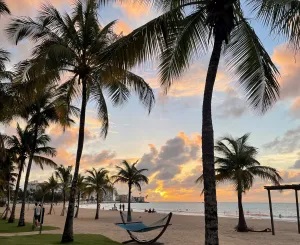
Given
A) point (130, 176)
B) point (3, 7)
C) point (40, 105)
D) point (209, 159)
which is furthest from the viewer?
point (130, 176)

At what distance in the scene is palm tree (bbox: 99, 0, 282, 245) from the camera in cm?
881

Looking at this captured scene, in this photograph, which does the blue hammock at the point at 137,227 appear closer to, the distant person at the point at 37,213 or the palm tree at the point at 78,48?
the palm tree at the point at 78,48

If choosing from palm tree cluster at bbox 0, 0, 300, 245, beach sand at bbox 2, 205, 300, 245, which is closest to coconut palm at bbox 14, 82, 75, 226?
palm tree cluster at bbox 0, 0, 300, 245

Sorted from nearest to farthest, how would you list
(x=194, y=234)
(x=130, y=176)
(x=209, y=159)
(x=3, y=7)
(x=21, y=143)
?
(x=209, y=159)
(x=3, y=7)
(x=194, y=234)
(x=21, y=143)
(x=130, y=176)

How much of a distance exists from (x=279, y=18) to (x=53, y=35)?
10.7 m

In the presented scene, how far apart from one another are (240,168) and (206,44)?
16.6 metres

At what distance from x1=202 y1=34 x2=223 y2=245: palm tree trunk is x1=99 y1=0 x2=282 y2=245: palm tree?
23 millimetres

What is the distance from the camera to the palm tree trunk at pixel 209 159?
24.9 feet

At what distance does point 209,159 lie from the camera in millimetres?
8102

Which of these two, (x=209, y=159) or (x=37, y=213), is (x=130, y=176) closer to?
(x=37, y=213)

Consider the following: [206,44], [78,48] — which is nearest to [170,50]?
[206,44]

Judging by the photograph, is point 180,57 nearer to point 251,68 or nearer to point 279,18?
point 251,68

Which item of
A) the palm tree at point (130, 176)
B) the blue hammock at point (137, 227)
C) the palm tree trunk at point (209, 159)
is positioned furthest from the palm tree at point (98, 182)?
the palm tree trunk at point (209, 159)

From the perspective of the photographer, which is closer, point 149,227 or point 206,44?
point 206,44
